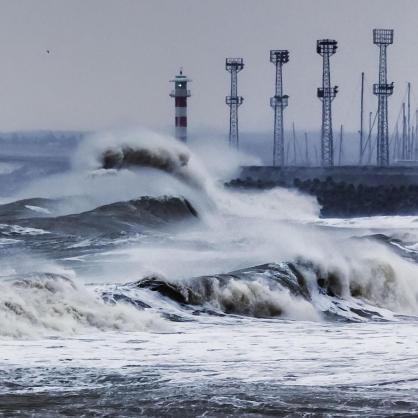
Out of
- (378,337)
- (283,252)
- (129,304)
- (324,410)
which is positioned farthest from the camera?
(283,252)

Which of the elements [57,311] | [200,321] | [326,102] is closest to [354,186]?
[326,102]

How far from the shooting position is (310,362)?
15.4 m

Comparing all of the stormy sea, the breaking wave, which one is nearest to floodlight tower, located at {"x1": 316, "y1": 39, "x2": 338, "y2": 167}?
the stormy sea

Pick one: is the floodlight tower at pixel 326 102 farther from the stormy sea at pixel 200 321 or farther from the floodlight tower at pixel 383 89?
the stormy sea at pixel 200 321

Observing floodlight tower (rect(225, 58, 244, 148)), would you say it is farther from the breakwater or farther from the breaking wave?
the breaking wave

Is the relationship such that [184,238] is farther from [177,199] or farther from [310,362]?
[310,362]

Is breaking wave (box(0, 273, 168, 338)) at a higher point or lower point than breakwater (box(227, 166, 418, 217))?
higher

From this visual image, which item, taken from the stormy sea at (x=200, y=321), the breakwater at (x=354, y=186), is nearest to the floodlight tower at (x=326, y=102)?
the breakwater at (x=354, y=186)

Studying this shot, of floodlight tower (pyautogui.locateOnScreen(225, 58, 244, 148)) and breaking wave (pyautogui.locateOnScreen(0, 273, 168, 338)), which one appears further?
floodlight tower (pyautogui.locateOnScreen(225, 58, 244, 148))

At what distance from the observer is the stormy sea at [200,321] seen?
1338cm

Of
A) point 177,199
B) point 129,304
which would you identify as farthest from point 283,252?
point 177,199

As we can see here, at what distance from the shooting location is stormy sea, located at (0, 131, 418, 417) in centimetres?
1338

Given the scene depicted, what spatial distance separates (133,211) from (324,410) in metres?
30.5

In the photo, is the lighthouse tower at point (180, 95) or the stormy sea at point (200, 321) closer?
the stormy sea at point (200, 321)
